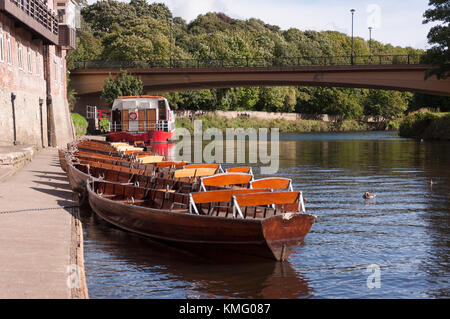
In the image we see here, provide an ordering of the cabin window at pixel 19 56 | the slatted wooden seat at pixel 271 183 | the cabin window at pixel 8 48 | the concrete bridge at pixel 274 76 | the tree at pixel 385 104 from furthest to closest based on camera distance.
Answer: the tree at pixel 385 104
the concrete bridge at pixel 274 76
the cabin window at pixel 19 56
the cabin window at pixel 8 48
the slatted wooden seat at pixel 271 183

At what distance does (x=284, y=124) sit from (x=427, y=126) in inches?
1378

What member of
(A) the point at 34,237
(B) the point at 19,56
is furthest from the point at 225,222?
(B) the point at 19,56

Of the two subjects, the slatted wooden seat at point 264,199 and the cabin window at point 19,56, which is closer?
the slatted wooden seat at point 264,199

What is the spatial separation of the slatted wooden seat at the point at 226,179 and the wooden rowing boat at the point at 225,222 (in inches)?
27.5

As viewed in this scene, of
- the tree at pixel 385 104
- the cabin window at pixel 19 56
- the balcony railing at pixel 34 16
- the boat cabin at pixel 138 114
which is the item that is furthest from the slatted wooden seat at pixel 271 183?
the tree at pixel 385 104

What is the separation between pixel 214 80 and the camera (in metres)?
59.5

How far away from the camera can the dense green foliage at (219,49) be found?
3184 inches

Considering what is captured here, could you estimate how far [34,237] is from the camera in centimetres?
1094

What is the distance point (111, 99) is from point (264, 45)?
52.1 m

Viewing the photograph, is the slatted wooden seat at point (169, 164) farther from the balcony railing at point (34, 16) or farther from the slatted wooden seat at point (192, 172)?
the balcony railing at point (34, 16)

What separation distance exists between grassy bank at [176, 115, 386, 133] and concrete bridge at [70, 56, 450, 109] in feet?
46.3

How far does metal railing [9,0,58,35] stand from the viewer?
2792 centimetres

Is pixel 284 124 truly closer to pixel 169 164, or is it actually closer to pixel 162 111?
pixel 162 111

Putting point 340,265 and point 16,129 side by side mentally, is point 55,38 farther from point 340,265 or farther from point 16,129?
point 340,265
